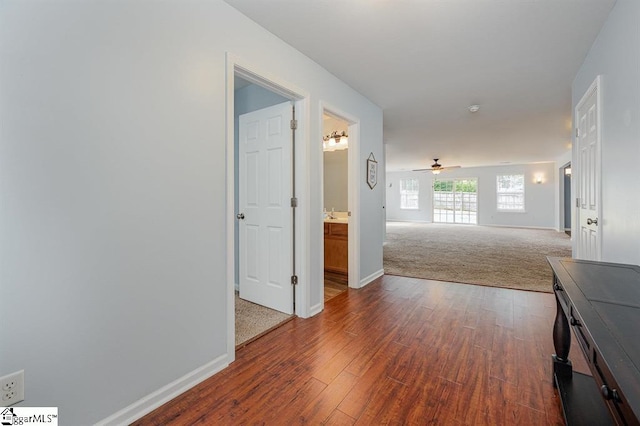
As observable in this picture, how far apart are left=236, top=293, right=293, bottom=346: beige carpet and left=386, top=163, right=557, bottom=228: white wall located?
436 inches

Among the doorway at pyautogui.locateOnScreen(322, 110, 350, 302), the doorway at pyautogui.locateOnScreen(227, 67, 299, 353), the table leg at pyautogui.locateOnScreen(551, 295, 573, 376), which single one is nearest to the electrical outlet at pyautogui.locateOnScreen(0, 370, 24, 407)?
the doorway at pyautogui.locateOnScreen(227, 67, 299, 353)

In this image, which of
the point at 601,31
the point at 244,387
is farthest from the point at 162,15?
the point at 601,31

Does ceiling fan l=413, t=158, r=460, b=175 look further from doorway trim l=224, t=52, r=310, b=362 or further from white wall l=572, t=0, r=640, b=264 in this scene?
doorway trim l=224, t=52, r=310, b=362

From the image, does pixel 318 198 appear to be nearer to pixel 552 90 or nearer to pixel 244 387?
pixel 244 387

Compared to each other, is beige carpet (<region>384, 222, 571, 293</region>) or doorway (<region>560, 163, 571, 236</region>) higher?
doorway (<region>560, 163, 571, 236</region>)

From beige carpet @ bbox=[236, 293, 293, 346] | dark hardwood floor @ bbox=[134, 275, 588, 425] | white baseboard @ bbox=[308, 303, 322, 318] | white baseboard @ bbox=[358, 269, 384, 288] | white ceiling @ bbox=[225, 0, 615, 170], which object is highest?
white ceiling @ bbox=[225, 0, 615, 170]

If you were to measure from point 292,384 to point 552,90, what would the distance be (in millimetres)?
4326

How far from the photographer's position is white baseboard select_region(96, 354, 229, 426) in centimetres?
137

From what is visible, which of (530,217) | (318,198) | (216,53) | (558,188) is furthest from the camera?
(530,217)

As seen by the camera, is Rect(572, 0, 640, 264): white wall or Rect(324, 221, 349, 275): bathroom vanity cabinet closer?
Rect(572, 0, 640, 264): white wall

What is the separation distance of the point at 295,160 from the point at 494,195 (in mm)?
11059

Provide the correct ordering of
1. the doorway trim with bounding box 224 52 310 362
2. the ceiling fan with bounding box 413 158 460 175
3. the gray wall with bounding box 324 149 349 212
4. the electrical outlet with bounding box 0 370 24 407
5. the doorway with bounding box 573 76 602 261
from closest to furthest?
the electrical outlet with bounding box 0 370 24 407, the doorway trim with bounding box 224 52 310 362, the doorway with bounding box 573 76 602 261, the gray wall with bounding box 324 149 349 212, the ceiling fan with bounding box 413 158 460 175

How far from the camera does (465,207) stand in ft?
38.4

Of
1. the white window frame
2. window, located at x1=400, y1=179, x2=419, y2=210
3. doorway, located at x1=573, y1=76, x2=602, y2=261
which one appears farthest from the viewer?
window, located at x1=400, y1=179, x2=419, y2=210
